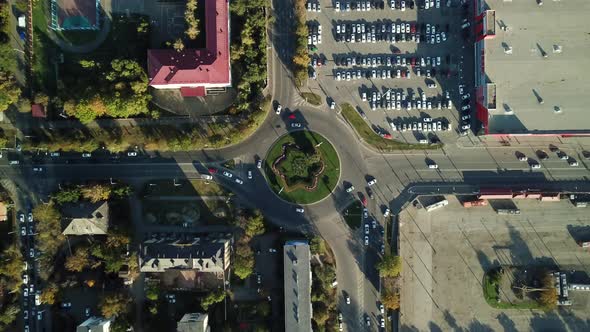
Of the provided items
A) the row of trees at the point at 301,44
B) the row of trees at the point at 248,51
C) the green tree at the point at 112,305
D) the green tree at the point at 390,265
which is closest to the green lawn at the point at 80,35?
the row of trees at the point at 248,51

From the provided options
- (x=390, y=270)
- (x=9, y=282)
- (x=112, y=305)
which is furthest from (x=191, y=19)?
(x=9, y=282)

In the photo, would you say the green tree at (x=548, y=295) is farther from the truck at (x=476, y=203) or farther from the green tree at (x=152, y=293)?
the green tree at (x=152, y=293)

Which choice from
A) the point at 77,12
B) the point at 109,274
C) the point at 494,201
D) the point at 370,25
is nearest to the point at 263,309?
the point at 109,274

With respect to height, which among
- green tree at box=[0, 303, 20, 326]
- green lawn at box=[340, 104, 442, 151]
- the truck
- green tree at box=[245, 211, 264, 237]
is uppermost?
green lawn at box=[340, 104, 442, 151]

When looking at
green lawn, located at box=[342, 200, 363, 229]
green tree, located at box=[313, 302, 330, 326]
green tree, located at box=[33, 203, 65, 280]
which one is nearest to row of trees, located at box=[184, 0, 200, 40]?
green tree, located at box=[33, 203, 65, 280]

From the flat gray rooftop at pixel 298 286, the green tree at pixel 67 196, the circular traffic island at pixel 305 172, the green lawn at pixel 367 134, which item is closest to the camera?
the flat gray rooftop at pixel 298 286

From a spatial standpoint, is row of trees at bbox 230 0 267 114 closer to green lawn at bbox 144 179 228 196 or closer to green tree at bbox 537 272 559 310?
green lawn at bbox 144 179 228 196
